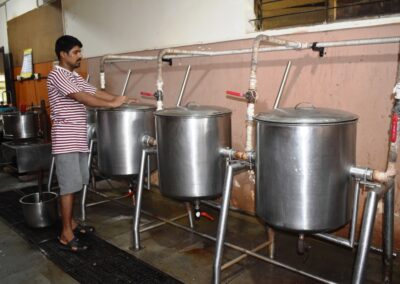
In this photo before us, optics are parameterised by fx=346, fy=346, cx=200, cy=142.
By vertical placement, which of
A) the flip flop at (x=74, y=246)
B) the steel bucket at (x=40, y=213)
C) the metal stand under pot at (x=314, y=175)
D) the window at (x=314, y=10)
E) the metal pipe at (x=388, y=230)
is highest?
the window at (x=314, y=10)

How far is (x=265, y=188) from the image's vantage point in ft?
5.40

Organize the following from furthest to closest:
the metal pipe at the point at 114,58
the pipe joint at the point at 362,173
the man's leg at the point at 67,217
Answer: the metal pipe at the point at 114,58
the man's leg at the point at 67,217
the pipe joint at the point at 362,173

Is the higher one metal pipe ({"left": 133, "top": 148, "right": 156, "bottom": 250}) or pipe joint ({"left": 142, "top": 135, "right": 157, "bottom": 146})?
pipe joint ({"left": 142, "top": 135, "right": 157, "bottom": 146})

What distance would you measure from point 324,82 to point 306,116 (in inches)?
30.8

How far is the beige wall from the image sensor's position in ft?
6.39

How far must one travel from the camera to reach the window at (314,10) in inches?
78.3

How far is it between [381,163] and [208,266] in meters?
→ 1.20

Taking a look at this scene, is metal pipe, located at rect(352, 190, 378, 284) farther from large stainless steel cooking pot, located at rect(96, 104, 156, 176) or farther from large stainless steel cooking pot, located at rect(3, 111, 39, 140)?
large stainless steel cooking pot, located at rect(3, 111, 39, 140)

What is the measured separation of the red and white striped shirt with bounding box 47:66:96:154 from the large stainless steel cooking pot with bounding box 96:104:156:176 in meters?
0.23

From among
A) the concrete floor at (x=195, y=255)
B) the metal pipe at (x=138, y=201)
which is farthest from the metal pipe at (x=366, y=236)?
the metal pipe at (x=138, y=201)

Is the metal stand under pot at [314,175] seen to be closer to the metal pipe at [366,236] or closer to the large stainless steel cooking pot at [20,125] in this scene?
the metal pipe at [366,236]

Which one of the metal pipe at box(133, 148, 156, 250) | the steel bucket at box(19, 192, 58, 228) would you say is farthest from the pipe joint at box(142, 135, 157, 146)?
the steel bucket at box(19, 192, 58, 228)

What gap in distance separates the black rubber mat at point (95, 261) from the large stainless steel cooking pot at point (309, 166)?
0.85 m

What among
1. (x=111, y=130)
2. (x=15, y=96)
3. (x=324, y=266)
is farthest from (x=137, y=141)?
(x=15, y=96)
